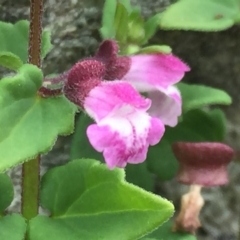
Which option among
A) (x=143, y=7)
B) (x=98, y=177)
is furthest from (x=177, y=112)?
(x=143, y=7)

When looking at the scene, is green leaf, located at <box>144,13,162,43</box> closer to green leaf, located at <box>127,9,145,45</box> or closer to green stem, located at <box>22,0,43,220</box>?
green leaf, located at <box>127,9,145,45</box>

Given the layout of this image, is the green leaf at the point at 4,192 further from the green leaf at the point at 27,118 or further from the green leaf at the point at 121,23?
the green leaf at the point at 121,23

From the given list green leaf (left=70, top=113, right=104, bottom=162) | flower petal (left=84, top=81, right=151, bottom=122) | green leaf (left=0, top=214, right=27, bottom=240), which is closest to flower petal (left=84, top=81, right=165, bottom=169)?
flower petal (left=84, top=81, right=151, bottom=122)

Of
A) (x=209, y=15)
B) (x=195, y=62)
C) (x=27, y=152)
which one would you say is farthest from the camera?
(x=195, y=62)

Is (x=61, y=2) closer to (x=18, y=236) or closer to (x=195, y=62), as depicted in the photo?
(x=195, y=62)

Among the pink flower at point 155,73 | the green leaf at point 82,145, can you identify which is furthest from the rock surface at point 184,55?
the pink flower at point 155,73
